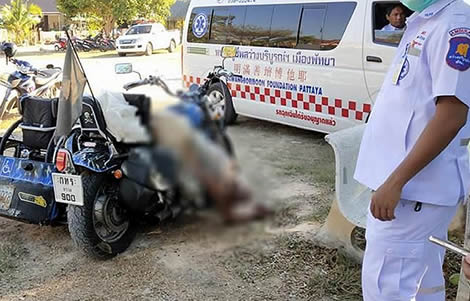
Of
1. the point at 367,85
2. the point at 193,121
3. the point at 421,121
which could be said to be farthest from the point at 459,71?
the point at 367,85

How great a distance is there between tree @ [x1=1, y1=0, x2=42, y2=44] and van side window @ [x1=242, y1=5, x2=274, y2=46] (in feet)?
60.2

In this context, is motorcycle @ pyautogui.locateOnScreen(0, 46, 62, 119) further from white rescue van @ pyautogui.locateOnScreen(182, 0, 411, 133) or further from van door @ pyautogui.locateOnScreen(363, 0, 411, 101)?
van door @ pyautogui.locateOnScreen(363, 0, 411, 101)

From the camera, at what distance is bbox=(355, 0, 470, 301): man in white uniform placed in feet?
4.73

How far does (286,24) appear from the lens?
5.39m

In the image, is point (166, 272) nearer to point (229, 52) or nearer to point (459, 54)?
point (459, 54)

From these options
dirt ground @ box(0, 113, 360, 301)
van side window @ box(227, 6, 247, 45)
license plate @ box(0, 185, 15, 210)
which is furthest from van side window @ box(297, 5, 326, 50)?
license plate @ box(0, 185, 15, 210)

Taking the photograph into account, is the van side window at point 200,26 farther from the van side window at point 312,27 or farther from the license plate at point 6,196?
the license plate at point 6,196

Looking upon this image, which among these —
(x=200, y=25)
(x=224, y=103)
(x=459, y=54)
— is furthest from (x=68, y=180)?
(x=200, y=25)

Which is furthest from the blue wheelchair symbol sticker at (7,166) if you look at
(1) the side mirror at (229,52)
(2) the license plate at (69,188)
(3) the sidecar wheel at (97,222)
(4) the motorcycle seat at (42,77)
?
(4) the motorcycle seat at (42,77)

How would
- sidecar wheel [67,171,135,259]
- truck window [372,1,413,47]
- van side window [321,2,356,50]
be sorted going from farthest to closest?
van side window [321,2,356,50]
truck window [372,1,413,47]
sidecar wheel [67,171,135,259]

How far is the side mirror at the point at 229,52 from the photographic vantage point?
5.63 m

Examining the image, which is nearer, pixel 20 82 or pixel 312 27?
pixel 312 27

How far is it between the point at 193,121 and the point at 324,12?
490cm

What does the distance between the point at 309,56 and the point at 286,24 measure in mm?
423
